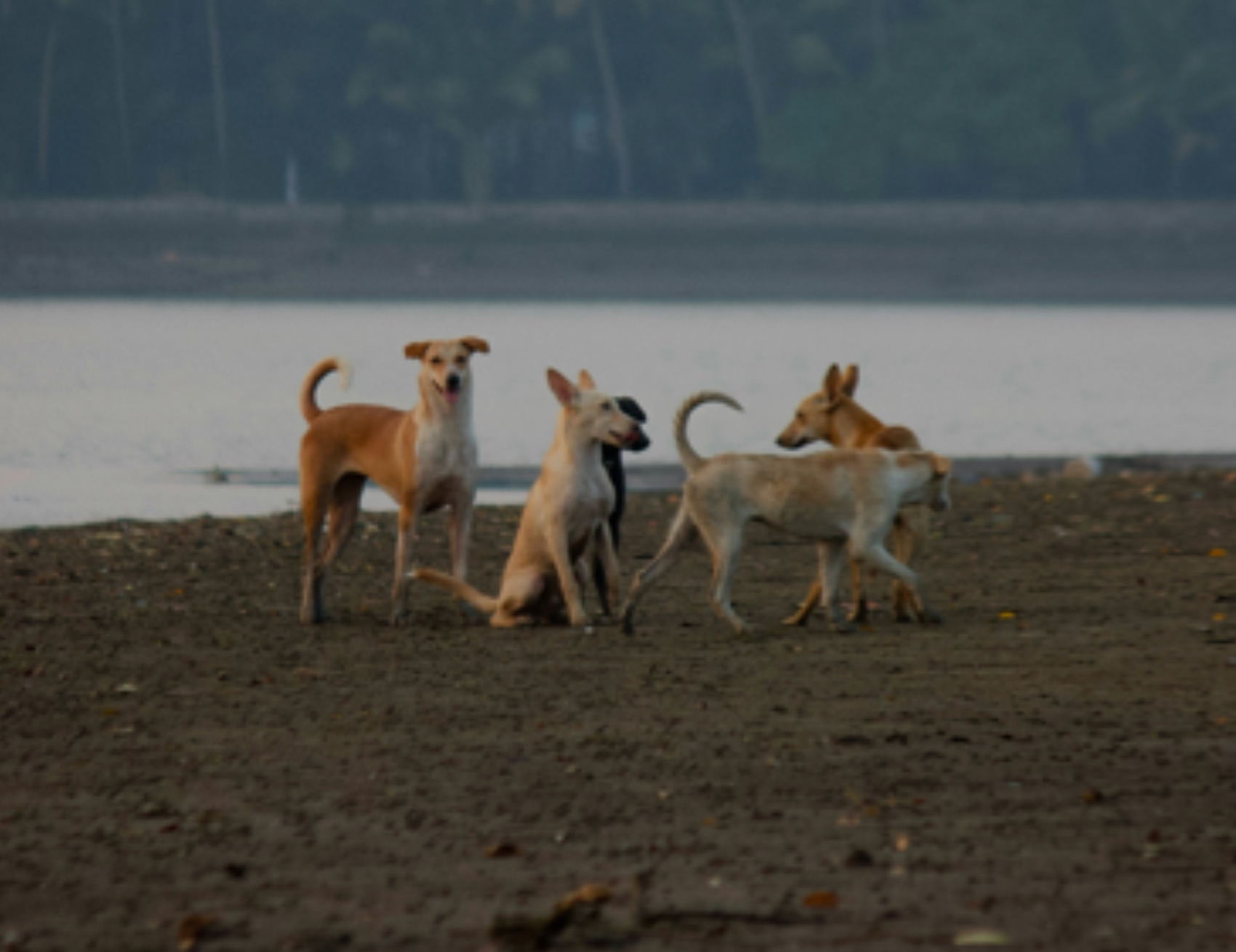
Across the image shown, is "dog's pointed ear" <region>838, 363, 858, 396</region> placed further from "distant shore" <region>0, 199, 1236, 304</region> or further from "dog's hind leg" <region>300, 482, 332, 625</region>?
"distant shore" <region>0, 199, 1236, 304</region>

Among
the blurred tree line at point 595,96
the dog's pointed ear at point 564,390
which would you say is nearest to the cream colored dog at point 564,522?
the dog's pointed ear at point 564,390

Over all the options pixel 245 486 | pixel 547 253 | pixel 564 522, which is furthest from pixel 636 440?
pixel 547 253

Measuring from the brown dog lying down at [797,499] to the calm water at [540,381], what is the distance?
23.8 feet

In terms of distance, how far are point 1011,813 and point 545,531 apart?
3460 mm

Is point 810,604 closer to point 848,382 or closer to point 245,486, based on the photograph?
point 848,382

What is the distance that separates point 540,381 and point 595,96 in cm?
5667

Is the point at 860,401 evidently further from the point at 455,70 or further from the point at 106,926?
the point at 455,70

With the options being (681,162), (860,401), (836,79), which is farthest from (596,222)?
(860,401)

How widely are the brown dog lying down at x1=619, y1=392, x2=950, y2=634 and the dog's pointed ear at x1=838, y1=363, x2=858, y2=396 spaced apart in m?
0.91

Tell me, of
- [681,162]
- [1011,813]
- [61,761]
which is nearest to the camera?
[1011,813]

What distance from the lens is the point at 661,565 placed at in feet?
26.3

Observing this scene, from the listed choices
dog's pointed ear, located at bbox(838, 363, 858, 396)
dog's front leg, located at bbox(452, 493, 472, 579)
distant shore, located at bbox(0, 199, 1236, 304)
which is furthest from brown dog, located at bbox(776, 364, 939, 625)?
distant shore, located at bbox(0, 199, 1236, 304)

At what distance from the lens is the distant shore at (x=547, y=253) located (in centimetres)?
7681

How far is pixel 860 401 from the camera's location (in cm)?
3130
